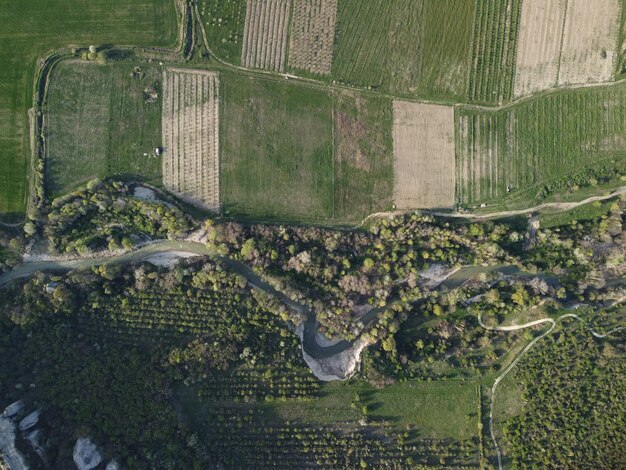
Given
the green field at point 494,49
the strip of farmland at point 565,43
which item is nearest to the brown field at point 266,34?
the green field at point 494,49

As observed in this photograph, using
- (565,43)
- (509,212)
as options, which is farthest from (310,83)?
(565,43)

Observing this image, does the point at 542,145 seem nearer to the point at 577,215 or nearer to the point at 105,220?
the point at 577,215

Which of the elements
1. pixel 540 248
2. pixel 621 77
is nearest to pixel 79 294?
pixel 540 248

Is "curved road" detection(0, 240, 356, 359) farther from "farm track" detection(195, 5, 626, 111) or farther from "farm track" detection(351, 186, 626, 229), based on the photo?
"farm track" detection(195, 5, 626, 111)

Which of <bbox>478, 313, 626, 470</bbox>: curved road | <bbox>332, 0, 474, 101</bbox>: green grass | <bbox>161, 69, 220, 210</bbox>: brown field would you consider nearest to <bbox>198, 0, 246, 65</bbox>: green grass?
<bbox>161, 69, 220, 210</bbox>: brown field

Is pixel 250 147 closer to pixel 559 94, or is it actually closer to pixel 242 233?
pixel 242 233
